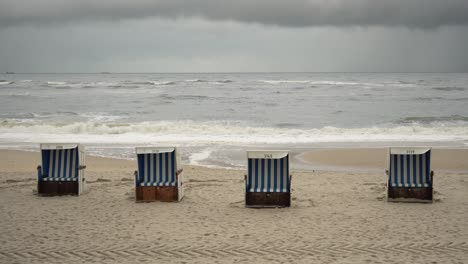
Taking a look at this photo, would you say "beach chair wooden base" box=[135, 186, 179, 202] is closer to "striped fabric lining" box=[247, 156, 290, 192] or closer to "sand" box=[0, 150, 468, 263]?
"sand" box=[0, 150, 468, 263]

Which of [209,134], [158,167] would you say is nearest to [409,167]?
[158,167]

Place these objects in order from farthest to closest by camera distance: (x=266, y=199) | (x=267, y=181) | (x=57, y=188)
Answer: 1. (x=57, y=188)
2. (x=267, y=181)
3. (x=266, y=199)

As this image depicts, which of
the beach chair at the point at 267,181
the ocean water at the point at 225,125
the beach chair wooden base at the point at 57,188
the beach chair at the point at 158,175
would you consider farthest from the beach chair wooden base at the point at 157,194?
the ocean water at the point at 225,125

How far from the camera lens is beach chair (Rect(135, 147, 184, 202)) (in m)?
9.57

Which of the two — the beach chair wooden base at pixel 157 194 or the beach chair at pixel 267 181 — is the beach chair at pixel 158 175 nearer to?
the beach chair wooden base at pixel 157 194

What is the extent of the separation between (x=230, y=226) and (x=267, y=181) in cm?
164

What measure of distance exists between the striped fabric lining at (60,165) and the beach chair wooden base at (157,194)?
154 centimetres

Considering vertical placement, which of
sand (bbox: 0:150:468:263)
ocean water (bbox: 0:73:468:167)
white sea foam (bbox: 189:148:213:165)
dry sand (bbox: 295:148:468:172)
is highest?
ocean water (bbox: 0:73:468:167)

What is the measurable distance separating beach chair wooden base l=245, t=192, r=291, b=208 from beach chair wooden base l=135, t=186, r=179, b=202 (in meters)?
1.39

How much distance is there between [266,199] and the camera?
9.16 m

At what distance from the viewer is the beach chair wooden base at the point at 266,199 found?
360 inches

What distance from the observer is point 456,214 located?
8516 mm

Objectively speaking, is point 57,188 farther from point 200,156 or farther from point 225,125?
point 225,125

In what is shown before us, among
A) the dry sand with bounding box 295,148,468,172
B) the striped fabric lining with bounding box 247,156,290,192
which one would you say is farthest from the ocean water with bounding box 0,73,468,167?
the striped fabric lining with bounding box 247,156,290,192
